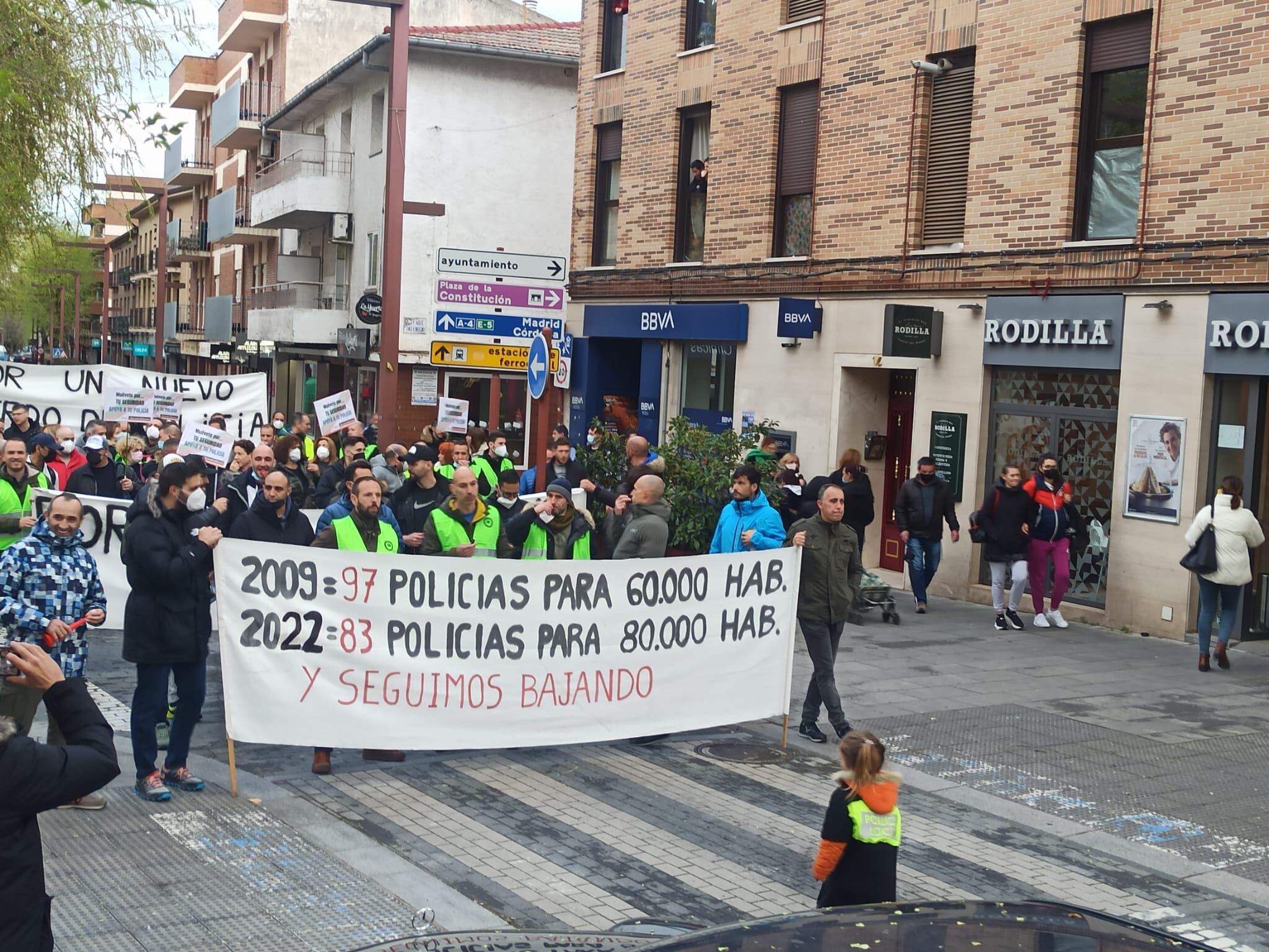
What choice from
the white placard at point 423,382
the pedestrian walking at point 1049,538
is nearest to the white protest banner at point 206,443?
the pedestrian walking at point 1049,538

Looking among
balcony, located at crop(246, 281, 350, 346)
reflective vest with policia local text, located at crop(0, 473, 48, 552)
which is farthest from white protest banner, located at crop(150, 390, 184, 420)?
balcony, located at crop(246, 281, 350, 346)

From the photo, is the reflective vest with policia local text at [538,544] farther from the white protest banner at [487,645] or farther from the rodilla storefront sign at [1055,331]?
the rodilla storefront sign at [1055,331]

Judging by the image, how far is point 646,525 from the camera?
9844mm

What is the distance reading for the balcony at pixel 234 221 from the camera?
46.1 metres

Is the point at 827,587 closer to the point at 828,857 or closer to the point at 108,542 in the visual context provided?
the point at 828,857

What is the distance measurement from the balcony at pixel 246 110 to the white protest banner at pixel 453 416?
94.1ft

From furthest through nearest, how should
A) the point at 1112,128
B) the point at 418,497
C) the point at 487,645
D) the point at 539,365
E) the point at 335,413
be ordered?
the point at 335,413
the point at 1112,128
the point at 539,365
the point at 418,497
the point at 487,645

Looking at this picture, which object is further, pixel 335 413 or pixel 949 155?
pixel 949 155

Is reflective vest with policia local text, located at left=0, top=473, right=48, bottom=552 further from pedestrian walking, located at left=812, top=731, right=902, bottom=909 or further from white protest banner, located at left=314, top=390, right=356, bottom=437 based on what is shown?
pedestrian walking, located at left=812, top=731, right=902, bottom=909

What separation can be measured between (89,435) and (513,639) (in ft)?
27.6

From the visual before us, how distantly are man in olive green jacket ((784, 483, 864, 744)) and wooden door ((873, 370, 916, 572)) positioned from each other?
9.07m

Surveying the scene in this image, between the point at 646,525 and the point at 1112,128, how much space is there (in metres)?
8.73

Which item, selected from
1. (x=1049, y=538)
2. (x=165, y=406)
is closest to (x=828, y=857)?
(x=1049, y=538)

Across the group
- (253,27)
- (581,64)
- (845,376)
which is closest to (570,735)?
(845,376)
